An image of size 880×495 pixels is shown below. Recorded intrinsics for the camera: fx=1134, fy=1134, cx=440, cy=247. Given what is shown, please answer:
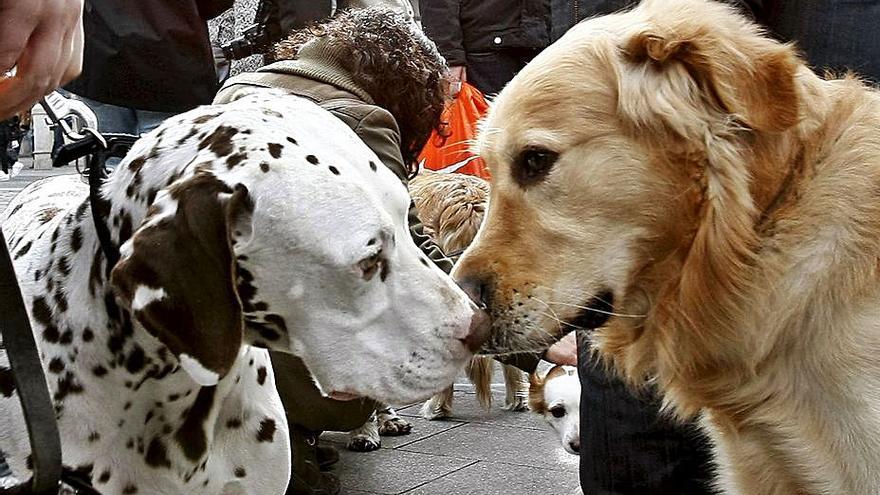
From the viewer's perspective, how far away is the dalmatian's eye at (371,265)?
2.47 m

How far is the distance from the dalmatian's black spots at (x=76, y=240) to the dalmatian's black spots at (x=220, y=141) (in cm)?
40

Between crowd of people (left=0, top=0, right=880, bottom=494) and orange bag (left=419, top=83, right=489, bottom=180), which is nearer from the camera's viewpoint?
crowd of people (left=0, top=0, right=880, bottom=494)

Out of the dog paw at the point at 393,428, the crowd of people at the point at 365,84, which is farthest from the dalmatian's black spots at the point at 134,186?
the dog paw at the point at 393,428

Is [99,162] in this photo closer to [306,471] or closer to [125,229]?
[125,229]

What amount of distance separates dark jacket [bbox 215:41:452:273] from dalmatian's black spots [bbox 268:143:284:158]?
1.62 m

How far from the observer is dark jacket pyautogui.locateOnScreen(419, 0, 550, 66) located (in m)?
8.02

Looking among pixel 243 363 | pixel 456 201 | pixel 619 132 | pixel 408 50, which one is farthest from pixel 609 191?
pixel 456 201

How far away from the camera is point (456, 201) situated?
22.3 ft

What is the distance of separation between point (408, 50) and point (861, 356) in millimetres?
2550

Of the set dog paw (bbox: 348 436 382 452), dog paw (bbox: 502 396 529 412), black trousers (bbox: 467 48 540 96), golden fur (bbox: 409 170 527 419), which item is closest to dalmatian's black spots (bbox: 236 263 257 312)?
dog paw (bbox: 348 436 382 452)

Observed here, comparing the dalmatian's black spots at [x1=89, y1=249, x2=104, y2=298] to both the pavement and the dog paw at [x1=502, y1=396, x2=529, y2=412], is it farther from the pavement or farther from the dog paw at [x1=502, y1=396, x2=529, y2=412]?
the dog paw at [x1=502, y1=396, x2=529, y2=412]

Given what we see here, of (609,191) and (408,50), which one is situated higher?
(609,191)

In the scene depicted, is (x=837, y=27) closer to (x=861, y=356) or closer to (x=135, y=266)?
(x=861, y=356)

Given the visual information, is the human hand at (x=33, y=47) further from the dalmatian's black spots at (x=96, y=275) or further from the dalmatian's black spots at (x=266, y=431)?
the dalmatian's black spots at (x=266, y=431)
